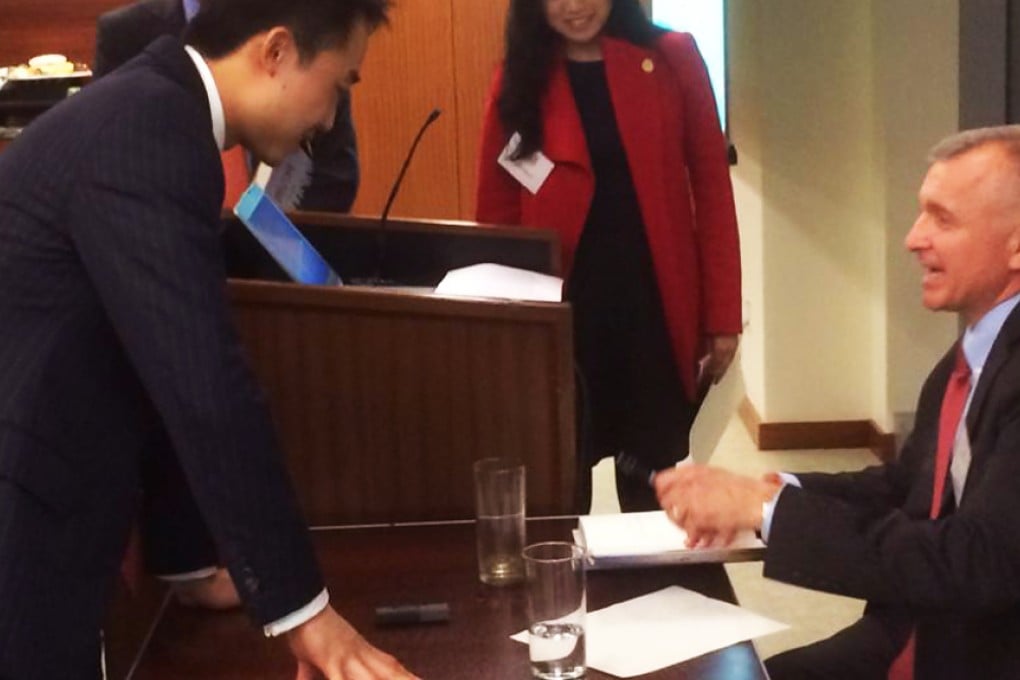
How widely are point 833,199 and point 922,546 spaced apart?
3203 millimetres

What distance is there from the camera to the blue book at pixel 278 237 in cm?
165

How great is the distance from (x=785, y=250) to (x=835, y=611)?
1584 mm

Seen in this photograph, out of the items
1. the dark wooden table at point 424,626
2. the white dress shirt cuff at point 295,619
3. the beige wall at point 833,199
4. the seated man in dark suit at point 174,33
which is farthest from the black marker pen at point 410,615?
the beige wall at point 833,199

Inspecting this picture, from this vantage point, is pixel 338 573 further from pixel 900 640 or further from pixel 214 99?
pixel 900 640

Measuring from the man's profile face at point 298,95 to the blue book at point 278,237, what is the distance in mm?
332

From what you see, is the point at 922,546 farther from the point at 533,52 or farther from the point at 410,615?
the point at 533,52

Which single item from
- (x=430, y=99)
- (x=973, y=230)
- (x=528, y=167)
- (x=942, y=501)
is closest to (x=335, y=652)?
(x=942, y=501)

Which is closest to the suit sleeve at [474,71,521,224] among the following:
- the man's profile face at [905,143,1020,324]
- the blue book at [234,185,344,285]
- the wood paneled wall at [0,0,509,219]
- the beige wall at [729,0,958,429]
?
the blue book at [234,185,344,285]

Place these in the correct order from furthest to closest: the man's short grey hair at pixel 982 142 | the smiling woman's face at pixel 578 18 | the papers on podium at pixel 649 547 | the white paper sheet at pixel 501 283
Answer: the smiling woman's face at pixel 578 18, the white paper sheet at pixel 501 283, the man's short grey hair at pixel 982 142, the papers on podium at pixel 649 547

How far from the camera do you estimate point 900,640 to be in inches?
67.3

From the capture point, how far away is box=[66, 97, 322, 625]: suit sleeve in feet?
3.57

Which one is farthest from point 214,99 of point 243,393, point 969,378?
point 969,378

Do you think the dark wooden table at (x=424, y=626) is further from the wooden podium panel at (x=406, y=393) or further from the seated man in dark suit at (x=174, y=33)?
the seated man in dark suit at (x=174, y=33)

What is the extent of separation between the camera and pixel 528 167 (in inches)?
96.2
